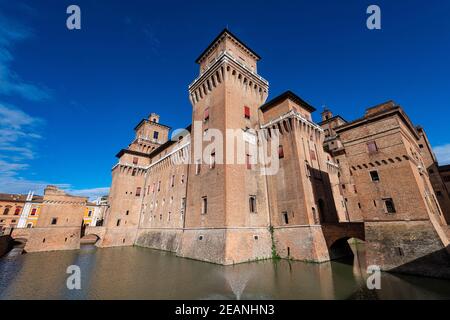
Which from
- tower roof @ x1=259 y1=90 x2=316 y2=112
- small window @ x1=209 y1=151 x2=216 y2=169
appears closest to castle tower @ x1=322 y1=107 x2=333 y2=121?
tower roof @ x1=259 y1=90 x2=316 y2=112

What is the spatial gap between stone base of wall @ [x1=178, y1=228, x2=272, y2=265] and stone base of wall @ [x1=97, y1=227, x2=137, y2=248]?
18.8m

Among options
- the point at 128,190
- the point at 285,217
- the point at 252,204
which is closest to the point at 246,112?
the point at 252,204

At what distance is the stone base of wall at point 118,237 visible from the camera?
33669mm

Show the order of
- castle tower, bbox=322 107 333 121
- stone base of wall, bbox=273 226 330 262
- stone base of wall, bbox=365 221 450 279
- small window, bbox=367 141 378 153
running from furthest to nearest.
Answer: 1. castle tower, bbox=322 107 333 121
2. stone base of wall, bbox=273 226 330 262
3. small window, bbox=367 141 378 153
4. stone base of wall, bbox=365 221 450 279

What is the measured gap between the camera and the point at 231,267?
16.8 m

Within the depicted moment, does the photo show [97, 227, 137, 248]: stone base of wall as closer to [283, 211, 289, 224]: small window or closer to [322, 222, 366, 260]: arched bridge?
[283, 211, 289, 224]: small window

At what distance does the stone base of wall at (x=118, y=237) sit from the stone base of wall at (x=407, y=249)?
35.1 m

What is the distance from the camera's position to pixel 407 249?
13227mm

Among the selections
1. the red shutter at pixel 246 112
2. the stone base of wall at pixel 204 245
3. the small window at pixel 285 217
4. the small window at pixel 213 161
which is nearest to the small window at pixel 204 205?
the stone base of wall at pixel 204 245

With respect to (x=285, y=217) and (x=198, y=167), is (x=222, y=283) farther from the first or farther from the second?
(x=198, y=167)

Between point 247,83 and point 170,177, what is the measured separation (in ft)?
59.9

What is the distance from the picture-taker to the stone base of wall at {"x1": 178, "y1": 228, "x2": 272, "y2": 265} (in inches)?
708

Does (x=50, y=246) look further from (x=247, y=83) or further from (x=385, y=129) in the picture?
(x=385, y=129)

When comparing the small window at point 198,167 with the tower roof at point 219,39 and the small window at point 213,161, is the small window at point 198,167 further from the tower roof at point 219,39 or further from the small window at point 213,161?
the tower roof at point 219,39
